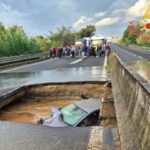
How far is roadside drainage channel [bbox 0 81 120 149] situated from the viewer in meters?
11.1

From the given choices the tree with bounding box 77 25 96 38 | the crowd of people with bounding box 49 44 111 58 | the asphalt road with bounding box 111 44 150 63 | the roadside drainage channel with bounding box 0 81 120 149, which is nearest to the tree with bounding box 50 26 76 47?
the tree with bounding box 77 25 96 38

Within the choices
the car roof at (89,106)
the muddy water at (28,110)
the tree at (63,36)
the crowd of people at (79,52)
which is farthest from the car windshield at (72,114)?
the tree at (63,36)

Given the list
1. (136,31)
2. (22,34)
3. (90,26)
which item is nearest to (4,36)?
(22,34)

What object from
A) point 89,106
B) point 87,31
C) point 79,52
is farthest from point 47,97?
point 87,31

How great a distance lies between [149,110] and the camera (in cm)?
489

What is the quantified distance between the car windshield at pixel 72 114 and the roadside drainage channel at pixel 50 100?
53 cm

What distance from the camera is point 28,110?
1502 centimetres

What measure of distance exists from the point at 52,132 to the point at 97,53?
48645 millimetres

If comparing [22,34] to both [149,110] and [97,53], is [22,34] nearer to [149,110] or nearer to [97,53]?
[97,53]

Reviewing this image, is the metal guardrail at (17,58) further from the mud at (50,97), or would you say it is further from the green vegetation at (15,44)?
the mud at (50,97)

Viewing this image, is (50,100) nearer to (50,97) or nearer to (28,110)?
(50,97)

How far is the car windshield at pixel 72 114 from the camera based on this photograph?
1040 centimetres

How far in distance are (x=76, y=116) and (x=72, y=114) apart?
0.82ft

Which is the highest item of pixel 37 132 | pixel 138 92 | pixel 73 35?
pixel 138 92
